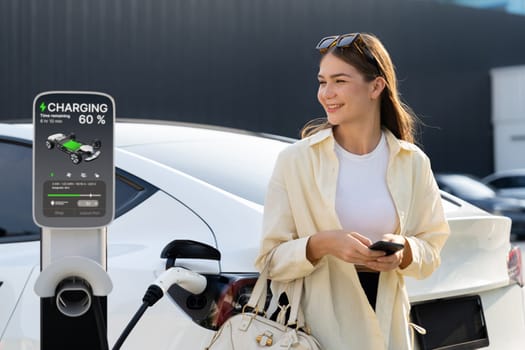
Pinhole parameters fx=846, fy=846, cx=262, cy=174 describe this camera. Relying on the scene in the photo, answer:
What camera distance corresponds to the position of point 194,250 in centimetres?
245

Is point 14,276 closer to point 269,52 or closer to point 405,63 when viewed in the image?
point 269,52

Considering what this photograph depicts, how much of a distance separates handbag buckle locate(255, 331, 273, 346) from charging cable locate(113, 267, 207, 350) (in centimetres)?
28

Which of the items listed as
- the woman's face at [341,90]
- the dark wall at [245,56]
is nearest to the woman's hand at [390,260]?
the woman's face at [341,90]

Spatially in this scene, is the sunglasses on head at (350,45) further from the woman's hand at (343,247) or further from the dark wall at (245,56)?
the dark wall at (245,56)

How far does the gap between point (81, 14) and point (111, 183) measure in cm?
1847

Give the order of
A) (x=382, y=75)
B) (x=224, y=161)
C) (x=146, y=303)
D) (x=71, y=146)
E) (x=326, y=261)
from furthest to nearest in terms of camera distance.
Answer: (x=224, y=161)
(x=382, y=75)
(x=326, y=261)
(x=146, y=303)
(x=71, y=146)

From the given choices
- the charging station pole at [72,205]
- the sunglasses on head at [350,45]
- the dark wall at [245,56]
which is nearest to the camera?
the charging station pole at [72,205]

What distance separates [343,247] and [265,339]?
322mm

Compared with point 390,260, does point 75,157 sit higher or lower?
higher

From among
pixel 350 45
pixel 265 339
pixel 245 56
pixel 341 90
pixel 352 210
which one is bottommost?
pixel 265 339

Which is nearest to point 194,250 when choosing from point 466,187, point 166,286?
point 166,286

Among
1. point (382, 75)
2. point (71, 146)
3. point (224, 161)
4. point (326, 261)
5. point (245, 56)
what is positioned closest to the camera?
point (71, 146)

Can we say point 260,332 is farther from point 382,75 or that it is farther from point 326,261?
point 382,75

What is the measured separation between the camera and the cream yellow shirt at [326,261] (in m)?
2.39
